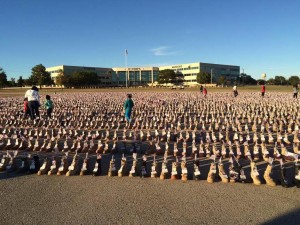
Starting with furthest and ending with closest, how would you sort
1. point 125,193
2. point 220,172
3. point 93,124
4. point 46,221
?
point 93,124, point 220,172, point 125,193, point 46,221

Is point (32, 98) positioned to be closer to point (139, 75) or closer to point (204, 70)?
point (204, 70)

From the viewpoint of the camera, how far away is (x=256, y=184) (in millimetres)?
6930

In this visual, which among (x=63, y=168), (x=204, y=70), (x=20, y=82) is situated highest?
(x=204, y=70)

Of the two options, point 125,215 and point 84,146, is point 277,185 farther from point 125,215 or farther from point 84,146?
point 84,146

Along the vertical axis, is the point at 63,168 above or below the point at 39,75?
below

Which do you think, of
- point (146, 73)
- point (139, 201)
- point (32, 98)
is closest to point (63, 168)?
point (139, 201)

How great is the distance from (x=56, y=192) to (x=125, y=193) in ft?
5.33

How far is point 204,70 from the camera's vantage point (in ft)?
458

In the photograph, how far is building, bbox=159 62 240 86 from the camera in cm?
13838

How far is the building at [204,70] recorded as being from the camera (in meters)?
138

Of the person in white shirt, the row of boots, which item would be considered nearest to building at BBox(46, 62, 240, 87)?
the person in white shirt

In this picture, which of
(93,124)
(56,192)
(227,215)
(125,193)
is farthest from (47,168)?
(93,124)

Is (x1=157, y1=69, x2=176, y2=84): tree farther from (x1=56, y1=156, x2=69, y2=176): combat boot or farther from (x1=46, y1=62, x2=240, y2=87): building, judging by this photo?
(x1=56, y1=156, x2=69, y2=176): combat boot

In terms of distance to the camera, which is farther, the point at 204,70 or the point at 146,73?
the point at 146,73
